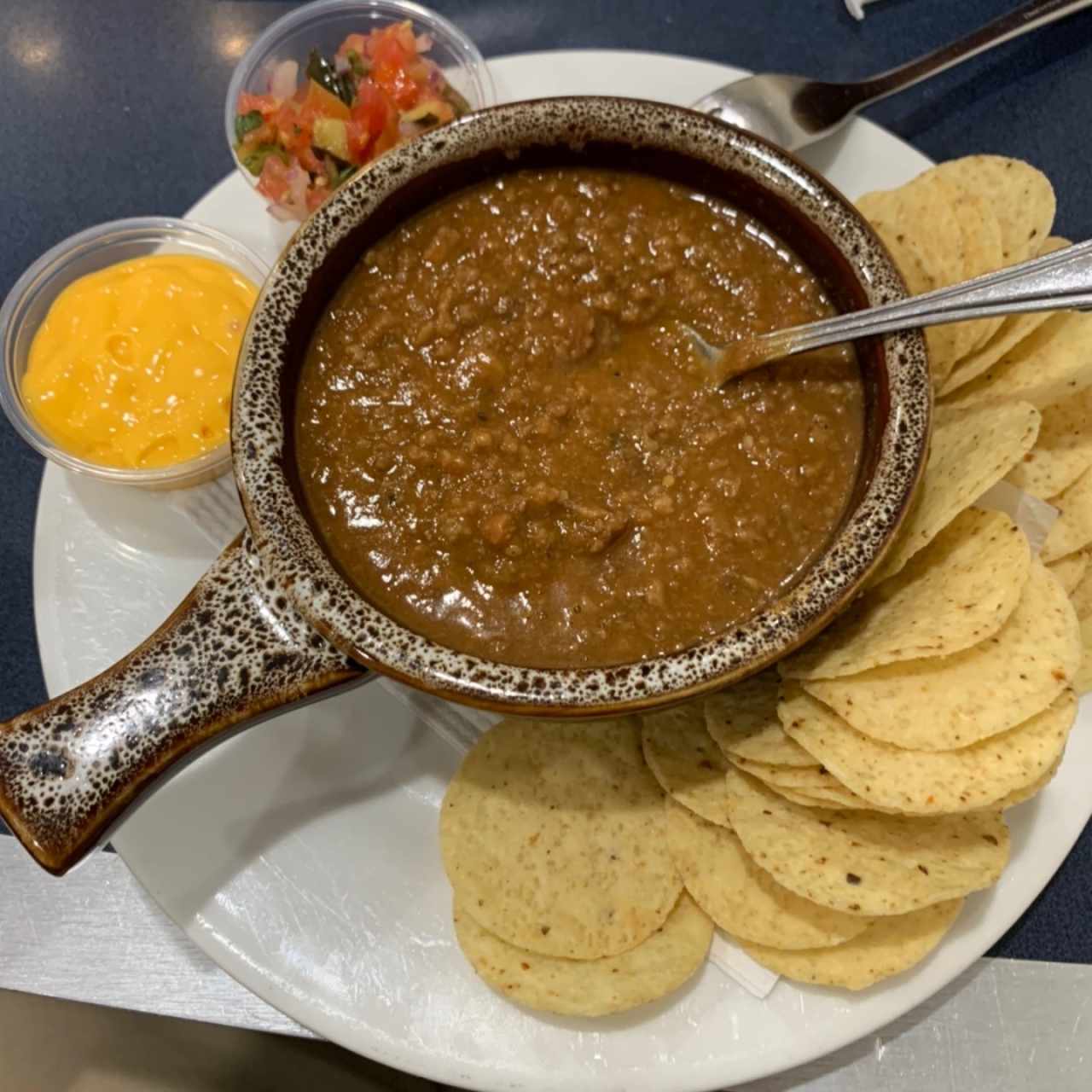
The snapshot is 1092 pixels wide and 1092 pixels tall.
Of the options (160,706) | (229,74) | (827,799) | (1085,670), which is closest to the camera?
(160,706)

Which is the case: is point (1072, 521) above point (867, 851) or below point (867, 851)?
above

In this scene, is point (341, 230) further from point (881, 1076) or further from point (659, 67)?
point (881, 1076)

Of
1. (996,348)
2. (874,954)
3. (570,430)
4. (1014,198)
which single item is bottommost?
(874,954)

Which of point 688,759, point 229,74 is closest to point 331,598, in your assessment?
point 688,759

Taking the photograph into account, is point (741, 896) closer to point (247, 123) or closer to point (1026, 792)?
point (1026, 792)

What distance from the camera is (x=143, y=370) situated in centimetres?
226

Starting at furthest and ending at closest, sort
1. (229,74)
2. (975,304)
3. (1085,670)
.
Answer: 1. (229,74)
2. (1085,670)
3. (975,304)

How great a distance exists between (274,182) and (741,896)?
5.88 ft

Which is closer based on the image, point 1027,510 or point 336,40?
point 1027,510

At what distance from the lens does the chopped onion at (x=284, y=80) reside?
261cm

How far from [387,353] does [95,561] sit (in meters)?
0.82

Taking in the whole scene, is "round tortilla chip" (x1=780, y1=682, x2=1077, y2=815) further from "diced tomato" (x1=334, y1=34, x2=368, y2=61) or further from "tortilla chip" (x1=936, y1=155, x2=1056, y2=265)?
"diced tomato" (x1=334, y1=34, x2=368, y2=61)

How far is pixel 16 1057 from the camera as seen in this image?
2.56 metres

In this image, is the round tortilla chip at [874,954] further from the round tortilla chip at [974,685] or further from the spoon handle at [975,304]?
the spoon handle at [975,304]
